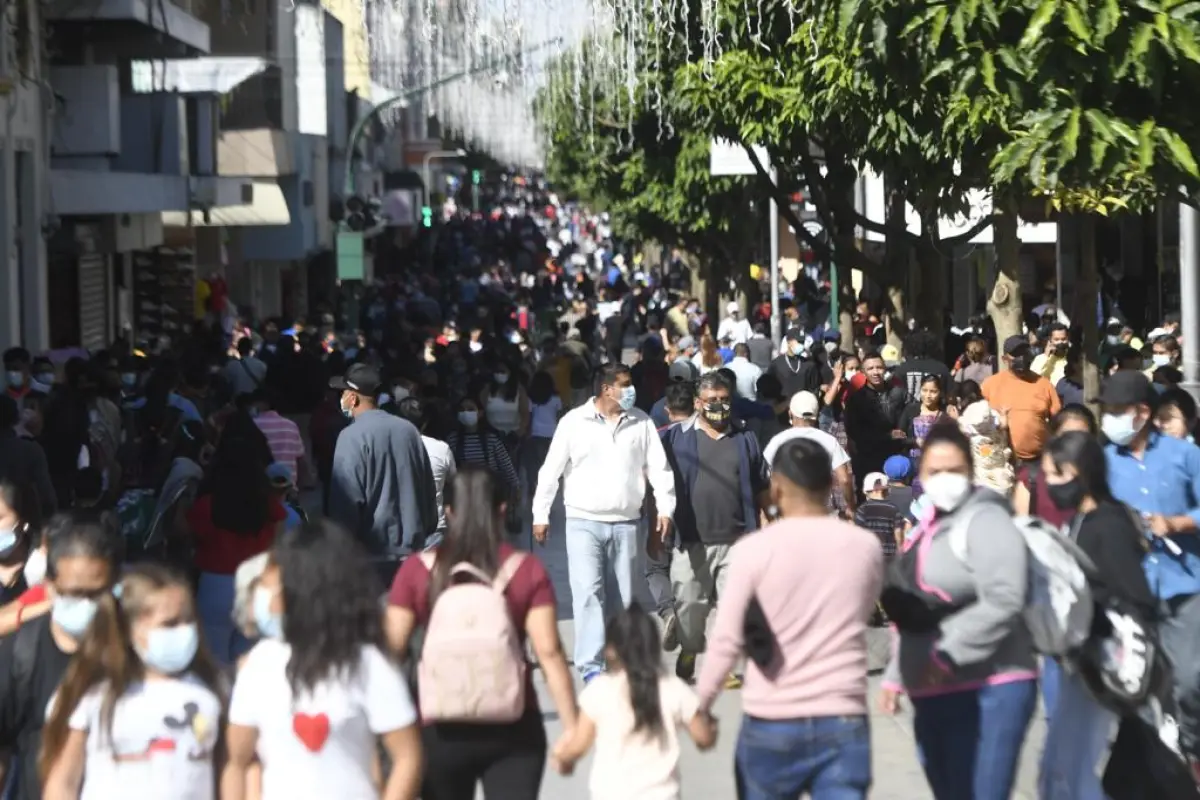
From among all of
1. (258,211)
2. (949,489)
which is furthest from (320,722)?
(258,211)

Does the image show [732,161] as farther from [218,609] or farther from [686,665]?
[218,609]

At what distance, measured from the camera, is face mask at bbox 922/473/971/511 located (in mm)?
6727

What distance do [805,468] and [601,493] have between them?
4.49m

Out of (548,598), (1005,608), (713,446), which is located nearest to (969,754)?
(1005,608)

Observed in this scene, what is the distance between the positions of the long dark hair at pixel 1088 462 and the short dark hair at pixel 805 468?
5.23 ft

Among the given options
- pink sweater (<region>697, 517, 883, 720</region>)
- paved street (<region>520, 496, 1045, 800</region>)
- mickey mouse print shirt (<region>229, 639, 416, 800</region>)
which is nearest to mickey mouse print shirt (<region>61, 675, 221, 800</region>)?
mickey mouse print shirt (<region>229, 639, 416, 800</region>)

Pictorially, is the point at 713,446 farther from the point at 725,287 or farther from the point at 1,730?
the point at 725,287

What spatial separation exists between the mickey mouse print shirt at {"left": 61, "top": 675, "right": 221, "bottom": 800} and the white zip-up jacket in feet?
16.9

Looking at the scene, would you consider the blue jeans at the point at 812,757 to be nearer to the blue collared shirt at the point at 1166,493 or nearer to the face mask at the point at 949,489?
the face mask at the point at 949,489

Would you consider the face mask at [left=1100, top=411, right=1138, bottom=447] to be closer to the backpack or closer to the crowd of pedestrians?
the crowd of pedestrians

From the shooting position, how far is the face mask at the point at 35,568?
24.1ft

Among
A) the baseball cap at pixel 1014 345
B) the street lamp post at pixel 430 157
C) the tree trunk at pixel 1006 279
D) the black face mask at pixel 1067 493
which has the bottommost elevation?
the black face mask at pixel 1067 493

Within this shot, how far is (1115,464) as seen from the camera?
31.0 feet

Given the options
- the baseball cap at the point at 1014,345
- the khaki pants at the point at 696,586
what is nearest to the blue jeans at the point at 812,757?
the khaki pants at the point at 696,586
